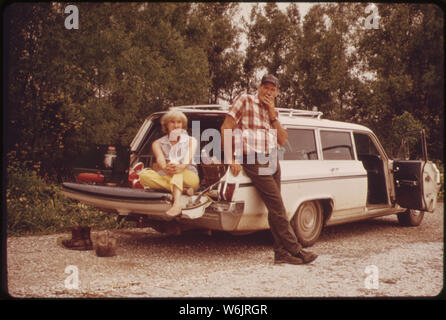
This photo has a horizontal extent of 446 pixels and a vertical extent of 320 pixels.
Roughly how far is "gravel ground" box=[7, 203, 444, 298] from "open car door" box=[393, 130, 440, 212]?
0.49 m

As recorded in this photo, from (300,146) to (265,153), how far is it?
1027mm

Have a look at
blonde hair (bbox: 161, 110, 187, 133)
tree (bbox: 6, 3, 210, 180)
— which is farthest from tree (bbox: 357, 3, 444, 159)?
blonde hair (bbox: 161, 110, 187, 133)

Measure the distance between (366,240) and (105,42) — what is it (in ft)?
15.2

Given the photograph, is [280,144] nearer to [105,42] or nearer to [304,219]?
[304,219]

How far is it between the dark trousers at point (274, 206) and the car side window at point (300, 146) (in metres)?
0.78

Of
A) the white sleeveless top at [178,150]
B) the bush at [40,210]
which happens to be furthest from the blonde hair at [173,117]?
the bush at [40,210]

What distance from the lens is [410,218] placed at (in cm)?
698

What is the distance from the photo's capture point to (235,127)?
4535 millimetres

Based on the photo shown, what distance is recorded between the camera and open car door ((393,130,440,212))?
5.99 meters

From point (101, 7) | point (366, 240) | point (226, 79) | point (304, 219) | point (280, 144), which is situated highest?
point (101, 7)

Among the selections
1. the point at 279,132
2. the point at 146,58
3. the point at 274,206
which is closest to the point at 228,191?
the point at 274,206

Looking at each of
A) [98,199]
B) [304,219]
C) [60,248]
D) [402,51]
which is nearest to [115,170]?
[98,199]

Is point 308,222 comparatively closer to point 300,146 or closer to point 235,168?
point 300,146
